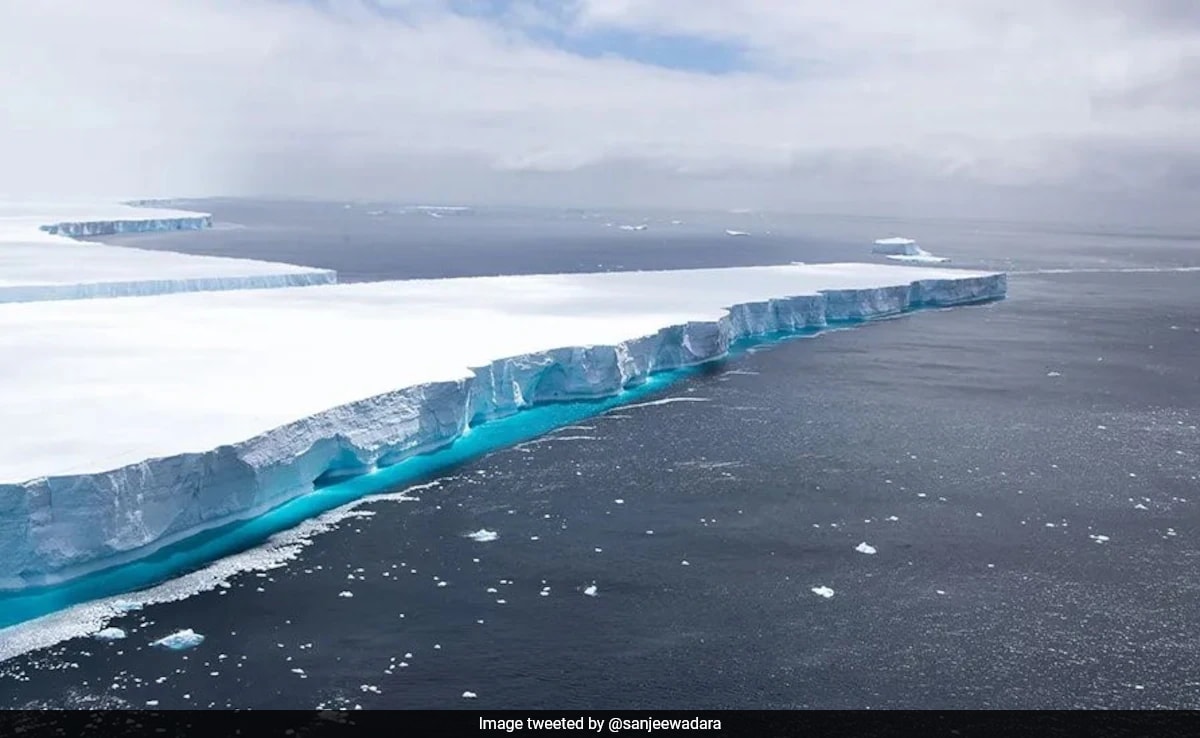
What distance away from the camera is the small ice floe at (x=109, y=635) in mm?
7557

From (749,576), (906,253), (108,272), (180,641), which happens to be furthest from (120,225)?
(749,576)

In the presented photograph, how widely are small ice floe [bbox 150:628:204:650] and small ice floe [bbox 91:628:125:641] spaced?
27 cm

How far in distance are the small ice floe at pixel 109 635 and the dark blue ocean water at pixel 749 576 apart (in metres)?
0.12

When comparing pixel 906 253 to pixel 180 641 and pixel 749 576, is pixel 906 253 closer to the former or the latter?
pixel 749 576

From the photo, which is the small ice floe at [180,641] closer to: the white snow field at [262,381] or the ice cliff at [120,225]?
the white snow field at [262,381]

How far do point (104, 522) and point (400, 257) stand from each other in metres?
37.3

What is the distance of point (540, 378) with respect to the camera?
15.4 metres

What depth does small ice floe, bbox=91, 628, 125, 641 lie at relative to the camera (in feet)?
24.8

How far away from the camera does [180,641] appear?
753 cm

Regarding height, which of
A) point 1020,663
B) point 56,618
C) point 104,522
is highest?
point 104,522
